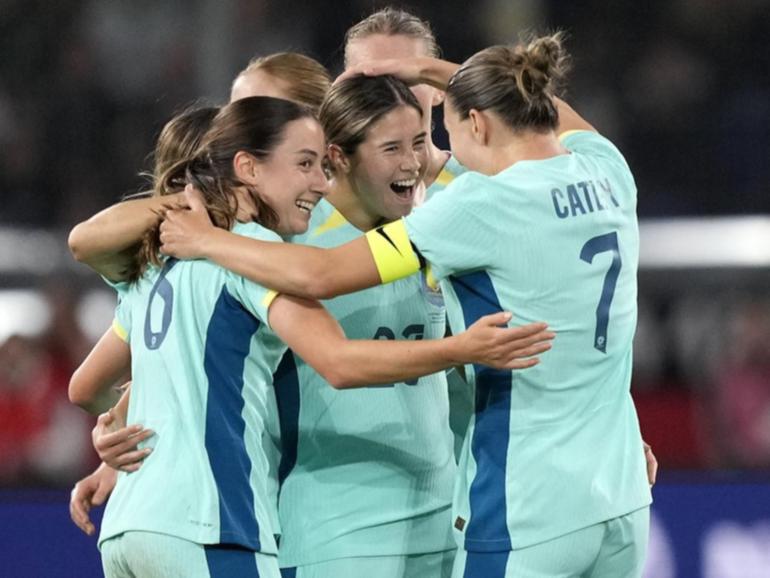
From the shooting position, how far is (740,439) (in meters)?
7.57

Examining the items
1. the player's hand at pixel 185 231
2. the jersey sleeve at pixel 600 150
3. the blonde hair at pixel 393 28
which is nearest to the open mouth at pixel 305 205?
the player's hand at pixel 185 231

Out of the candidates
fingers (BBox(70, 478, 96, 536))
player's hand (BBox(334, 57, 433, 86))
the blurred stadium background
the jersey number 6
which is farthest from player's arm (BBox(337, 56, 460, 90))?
the blurred stadium background

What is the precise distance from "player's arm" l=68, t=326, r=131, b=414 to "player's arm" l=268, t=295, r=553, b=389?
2.10 feet

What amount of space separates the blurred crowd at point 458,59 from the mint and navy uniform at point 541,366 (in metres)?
4.77

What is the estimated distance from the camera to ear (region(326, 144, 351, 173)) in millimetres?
3773

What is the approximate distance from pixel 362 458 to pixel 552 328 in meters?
0.66

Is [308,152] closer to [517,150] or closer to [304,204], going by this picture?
[304,204]

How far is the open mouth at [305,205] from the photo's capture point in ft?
11.2

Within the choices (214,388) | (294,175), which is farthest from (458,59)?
(214,388)

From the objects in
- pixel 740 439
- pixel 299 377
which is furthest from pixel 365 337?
pixel 740 439

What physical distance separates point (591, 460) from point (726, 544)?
113 inches

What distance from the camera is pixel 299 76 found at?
13.8ft

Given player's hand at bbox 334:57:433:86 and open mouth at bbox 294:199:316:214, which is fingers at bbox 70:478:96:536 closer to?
open mouth at bbox 294:199:316:214

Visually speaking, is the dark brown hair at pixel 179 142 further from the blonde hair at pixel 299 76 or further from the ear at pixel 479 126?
the ear at pixel 479 126
